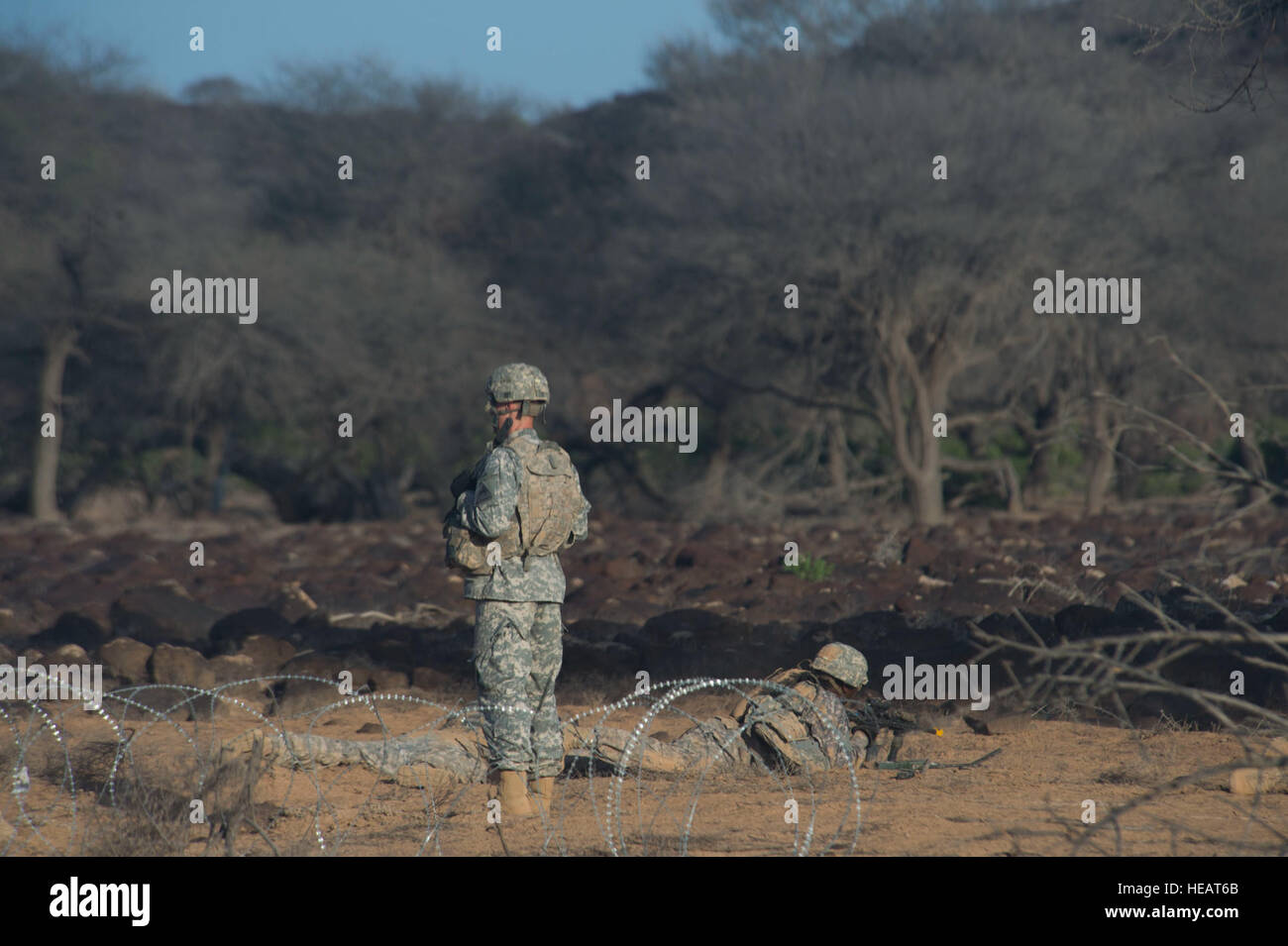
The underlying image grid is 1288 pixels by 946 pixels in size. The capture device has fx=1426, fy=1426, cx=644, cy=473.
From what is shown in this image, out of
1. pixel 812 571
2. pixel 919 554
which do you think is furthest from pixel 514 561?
pixel 919 554

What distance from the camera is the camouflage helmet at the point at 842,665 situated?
6.98m

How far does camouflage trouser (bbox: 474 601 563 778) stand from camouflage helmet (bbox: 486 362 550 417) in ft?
2.88

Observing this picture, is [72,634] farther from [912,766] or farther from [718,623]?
[912,766]

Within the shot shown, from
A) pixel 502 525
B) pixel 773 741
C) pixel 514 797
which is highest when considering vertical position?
pixel 502 525

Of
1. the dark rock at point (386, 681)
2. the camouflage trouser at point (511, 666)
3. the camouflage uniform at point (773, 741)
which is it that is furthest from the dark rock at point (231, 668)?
the camouflage trouser at point (511, 666)

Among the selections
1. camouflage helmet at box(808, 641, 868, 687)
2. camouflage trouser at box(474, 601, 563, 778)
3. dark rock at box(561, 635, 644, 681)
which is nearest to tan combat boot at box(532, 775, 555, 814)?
camouflage trouser at box(474, 601, 563, 778)

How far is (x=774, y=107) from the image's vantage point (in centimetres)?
2475

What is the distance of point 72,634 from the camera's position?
11680 millimetres

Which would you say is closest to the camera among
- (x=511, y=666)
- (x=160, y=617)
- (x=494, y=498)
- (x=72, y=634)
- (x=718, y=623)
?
(x=494, y=498)

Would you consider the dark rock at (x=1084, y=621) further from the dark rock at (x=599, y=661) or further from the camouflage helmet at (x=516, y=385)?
the camouflage helmet at (x=516, y=385)

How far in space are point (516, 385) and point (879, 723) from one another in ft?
8.30

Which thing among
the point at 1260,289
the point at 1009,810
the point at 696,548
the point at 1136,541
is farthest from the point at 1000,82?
the point at 1009,810

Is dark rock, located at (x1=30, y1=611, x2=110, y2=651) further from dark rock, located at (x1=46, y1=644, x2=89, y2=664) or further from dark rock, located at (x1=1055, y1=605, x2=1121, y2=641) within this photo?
dark rock, located at (x1=1055, y1=605, x2=1121, y2=641)

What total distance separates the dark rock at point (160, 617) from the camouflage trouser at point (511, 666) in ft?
20.6
